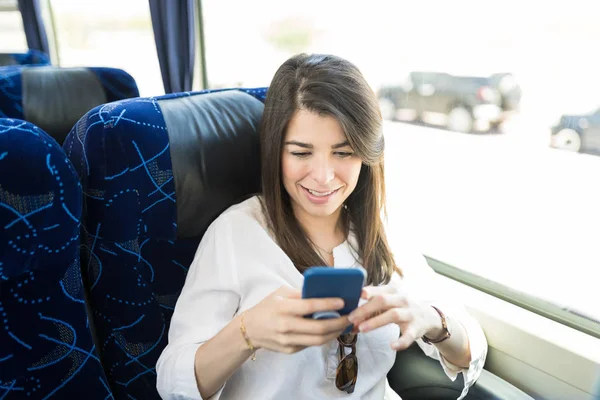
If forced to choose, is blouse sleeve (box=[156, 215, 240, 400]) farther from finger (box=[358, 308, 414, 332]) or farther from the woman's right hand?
finger (box=[358, 308, 414, 332])

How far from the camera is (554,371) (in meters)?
1.11

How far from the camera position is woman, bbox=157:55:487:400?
2.80 ft

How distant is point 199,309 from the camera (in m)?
0.91

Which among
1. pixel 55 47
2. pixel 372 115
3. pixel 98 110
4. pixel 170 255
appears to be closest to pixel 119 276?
pixel 170 255

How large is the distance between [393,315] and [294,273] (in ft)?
0.81

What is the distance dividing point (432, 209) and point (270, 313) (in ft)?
3.49

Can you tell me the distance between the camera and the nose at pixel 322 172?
0.92m

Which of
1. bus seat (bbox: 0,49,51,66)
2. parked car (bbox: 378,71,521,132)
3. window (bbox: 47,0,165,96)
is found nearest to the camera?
parked car (bbox: 378,71,521,132)

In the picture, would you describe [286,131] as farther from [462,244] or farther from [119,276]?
[462,244]

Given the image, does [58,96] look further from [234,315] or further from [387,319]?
[387,319]

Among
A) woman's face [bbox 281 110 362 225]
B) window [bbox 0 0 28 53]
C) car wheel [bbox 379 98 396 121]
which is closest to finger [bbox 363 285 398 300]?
woman's face [bbox 281 110 362 225]

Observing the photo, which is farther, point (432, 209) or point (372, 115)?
point (432, 209)

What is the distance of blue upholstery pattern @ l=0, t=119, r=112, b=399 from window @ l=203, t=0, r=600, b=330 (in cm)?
80

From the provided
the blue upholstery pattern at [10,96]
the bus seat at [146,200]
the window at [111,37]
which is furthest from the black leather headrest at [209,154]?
the window at [111,37]
